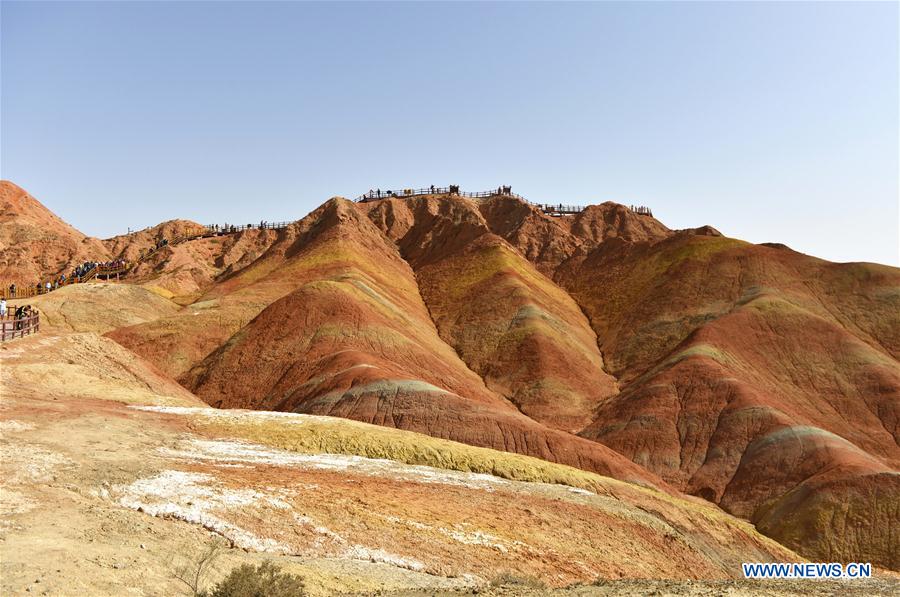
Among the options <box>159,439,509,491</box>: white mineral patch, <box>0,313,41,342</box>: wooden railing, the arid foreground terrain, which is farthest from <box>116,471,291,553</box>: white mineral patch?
<box>0,313,41,342</box>: wooden railing

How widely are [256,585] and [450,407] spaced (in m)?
44.5

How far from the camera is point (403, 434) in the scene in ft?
151

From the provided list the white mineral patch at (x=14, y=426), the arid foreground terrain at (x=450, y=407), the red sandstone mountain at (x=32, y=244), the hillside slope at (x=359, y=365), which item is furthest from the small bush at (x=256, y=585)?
the red sandstone mountain at (x=32, y=244)

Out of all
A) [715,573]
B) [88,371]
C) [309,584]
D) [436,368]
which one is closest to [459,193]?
[436,368]

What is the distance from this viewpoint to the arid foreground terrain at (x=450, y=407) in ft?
83.6

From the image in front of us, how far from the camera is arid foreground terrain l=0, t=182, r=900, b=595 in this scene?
83.6 ft

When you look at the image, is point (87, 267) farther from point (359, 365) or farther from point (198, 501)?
point (198, 501)

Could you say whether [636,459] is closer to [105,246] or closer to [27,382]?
[27,382]

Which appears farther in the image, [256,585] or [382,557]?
[382,557]

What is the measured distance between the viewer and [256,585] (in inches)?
→ 723

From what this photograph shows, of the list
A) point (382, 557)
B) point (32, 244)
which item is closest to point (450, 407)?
point (382, 557)

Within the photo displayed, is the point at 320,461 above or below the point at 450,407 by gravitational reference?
below

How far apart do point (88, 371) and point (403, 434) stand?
20.0 metres

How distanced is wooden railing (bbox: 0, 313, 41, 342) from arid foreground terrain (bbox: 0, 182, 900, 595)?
2181 millimetres
